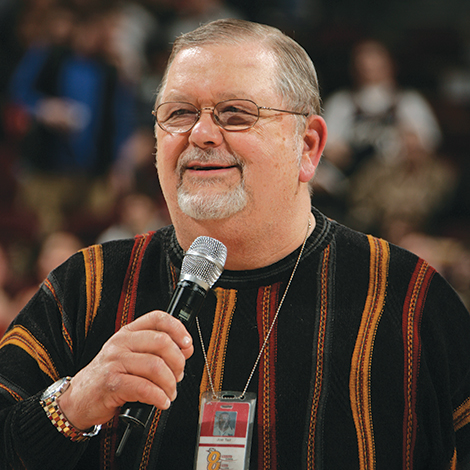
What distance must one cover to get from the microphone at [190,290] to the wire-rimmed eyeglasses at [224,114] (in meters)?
0.31

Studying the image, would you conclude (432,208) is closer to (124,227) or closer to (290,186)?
(124,227)

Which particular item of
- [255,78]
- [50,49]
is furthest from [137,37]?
[255,78]

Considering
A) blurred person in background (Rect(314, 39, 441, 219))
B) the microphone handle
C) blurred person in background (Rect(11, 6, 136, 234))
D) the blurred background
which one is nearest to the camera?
the microphone handle

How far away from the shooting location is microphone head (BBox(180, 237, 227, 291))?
1.20 m

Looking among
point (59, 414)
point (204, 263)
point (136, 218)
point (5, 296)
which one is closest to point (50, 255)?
point (5, 296)

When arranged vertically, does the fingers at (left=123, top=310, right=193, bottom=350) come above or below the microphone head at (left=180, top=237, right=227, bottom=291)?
below

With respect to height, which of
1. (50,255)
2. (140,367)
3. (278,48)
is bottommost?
(140,367)

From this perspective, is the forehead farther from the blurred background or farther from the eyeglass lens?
the blurred background

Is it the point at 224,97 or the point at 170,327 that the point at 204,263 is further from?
the point at 224,97

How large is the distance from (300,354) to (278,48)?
0.72m

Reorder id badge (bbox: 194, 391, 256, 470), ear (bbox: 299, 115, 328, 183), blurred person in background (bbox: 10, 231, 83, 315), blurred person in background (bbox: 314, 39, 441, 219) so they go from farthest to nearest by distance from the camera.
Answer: blurred person in background (bbox: 314, 39, 441, 219) → blurred person in background (bbox: 10, 231, 83, 315) → ear (bbox: 299, 115, 328, 183) → id badge (bbox: 194, 391, 256, 470)

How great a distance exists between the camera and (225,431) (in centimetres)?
140

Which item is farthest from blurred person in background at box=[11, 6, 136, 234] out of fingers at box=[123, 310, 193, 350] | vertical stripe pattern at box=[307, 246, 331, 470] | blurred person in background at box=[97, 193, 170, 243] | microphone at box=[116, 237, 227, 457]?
fingers at box=[123, 310, 193, 350]

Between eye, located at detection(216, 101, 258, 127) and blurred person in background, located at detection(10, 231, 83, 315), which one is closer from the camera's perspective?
eye, located at detection(216, 101, 258, 127)
